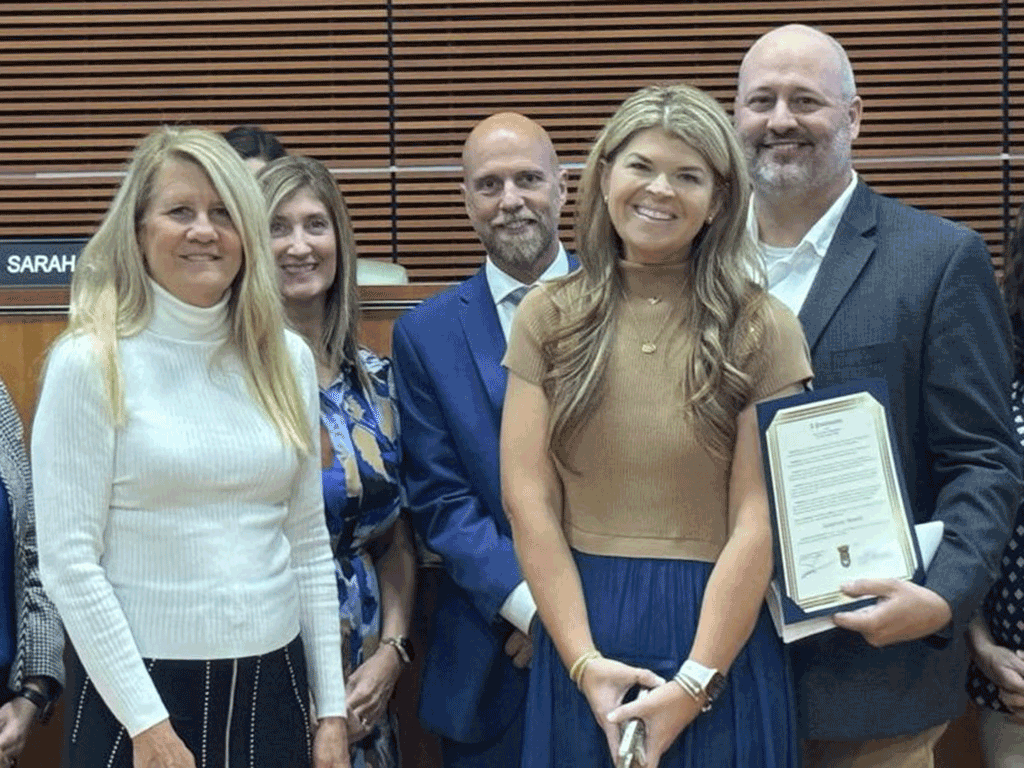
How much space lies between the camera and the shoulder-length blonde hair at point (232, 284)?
2215 mm

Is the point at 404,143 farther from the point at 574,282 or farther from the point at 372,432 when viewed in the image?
the point at 574,282

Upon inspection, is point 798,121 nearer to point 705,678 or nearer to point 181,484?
point 705,678

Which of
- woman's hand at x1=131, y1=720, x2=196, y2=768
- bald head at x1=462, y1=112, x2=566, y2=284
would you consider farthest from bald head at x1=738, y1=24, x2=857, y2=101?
woman's hand at x1=131, y1=720, x2=196, y2=768

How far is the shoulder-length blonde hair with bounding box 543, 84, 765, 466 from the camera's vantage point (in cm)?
215

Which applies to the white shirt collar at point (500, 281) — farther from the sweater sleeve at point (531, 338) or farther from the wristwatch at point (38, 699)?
the wristwatch at point (38, 699)

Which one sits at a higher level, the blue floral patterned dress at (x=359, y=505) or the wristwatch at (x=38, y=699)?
the blue floral patterned dress at (x=359, y=505)

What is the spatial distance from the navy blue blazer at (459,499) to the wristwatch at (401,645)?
0.18 ft

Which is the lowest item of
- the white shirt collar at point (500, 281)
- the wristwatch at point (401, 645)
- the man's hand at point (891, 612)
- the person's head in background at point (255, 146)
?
the wristwatch at point (401, 645)

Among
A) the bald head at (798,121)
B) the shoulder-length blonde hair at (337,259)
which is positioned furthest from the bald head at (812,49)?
Answer: the shoulder-length blonde hair at (337,259)

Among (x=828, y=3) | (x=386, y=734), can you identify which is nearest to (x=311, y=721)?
(x=386, y=734)

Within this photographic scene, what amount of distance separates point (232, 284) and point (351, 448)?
21.2 inches

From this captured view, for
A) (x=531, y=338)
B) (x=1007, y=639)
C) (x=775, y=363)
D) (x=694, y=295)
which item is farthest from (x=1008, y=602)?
(x=531, y=338)

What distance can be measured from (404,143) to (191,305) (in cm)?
255

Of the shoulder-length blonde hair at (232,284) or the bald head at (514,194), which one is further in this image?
the bald head at (514,194)
